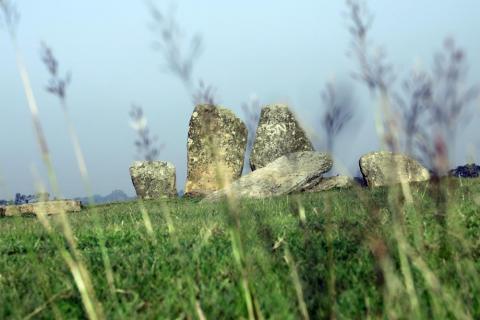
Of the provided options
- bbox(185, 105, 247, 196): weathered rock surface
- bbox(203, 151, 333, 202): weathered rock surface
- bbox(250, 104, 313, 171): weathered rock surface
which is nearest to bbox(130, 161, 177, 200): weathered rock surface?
bbox(185, 105, 247, 196): weathered rock surface

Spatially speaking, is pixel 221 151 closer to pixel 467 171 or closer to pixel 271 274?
pixel 467 171

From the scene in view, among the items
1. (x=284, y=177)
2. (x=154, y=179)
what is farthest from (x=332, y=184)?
(x=154, y=179)

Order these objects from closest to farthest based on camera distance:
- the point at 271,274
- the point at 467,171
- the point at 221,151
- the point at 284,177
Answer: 1. the point at 271,274
2. the point at 467,171
3. the point at 284,177
4. the point at 221,151

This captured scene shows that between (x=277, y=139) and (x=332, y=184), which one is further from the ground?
(x=277, y=139)

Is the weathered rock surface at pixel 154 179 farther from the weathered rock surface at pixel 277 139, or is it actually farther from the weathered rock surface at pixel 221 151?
the weathered rock surface at pixel 277 139

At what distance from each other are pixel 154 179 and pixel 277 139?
513cm

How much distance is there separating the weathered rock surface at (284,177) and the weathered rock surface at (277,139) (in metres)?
3.55

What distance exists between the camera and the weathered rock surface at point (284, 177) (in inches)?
804

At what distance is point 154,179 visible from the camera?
27766mm

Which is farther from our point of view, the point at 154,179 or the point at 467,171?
the point at 154,179

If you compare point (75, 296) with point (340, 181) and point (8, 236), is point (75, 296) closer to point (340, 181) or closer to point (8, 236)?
point (8, 236)

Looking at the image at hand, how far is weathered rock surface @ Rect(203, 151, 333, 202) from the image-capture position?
20.4m

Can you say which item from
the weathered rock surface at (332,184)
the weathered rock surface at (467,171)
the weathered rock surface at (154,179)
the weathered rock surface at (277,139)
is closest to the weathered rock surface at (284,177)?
the weathered rock surface at (332,184)

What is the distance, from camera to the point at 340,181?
880 inches
